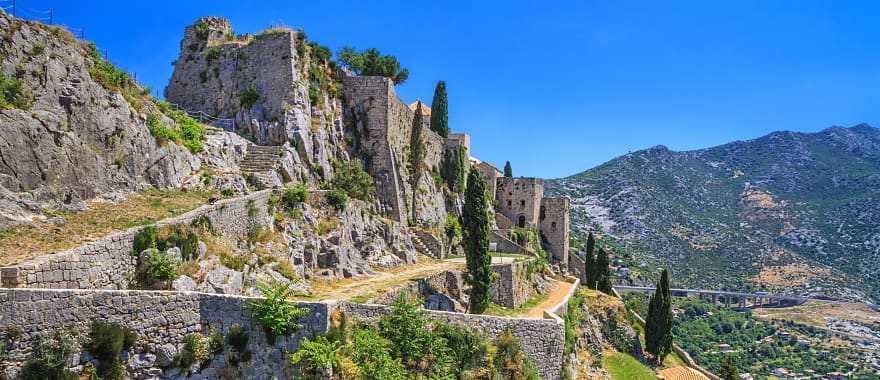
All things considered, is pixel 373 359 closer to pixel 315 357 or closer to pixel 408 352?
pixel 408 352

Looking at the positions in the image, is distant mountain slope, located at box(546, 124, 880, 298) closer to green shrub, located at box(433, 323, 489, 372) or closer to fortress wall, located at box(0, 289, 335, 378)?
green shrub, located at box(433, 323, 489, 372)

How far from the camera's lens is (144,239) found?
1656cm

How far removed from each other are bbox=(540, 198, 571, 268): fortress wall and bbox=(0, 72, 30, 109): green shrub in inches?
1865

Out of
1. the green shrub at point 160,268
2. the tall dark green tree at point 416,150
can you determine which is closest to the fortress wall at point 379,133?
the tall dark green tree at point 416,150

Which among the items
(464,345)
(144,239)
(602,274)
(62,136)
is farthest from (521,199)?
(144,239)

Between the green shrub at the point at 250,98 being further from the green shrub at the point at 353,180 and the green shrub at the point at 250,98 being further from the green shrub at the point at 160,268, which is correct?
the green shrub at the point at 160,268

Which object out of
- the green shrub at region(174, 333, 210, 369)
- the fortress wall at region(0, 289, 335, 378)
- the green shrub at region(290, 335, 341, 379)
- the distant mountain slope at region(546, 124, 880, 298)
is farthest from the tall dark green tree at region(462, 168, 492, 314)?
the distant mountain slope at region(546, 124, 880, 298)

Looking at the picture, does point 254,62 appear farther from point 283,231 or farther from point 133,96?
point 283,231

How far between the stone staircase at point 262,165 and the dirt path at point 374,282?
6.32 meters

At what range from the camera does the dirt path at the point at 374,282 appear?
21983mm

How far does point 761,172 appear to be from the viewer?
13838 cm

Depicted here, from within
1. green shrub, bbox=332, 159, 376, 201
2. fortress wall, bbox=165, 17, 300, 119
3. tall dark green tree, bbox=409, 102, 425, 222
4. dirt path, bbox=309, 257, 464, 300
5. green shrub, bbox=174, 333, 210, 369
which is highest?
fortress wall, bbox=165, 17, 300, 119

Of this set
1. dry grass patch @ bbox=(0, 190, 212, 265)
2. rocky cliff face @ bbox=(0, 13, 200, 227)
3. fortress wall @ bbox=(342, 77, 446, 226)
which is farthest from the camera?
fortress wall @ bbox=(342, 77, 446, 226)

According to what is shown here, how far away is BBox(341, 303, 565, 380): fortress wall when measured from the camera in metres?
16.5
